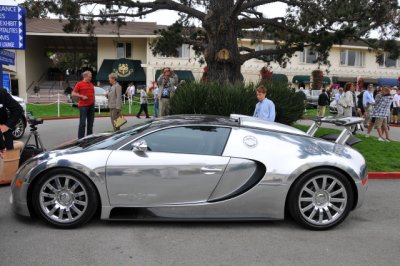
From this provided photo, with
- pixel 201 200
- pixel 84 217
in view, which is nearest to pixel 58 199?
pixel 84 217

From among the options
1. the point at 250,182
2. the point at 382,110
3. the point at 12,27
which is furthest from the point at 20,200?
the point at 382,110

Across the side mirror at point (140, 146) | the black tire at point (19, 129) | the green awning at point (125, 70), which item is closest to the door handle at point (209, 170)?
the side mirror at point (140, 146)

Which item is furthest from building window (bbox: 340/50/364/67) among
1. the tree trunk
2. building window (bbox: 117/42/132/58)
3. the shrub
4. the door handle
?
the door handle

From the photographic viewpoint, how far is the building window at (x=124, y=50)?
39781 millimetres

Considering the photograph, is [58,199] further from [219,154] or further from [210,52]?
[210,52]

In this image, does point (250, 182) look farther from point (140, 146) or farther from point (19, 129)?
point (19, 129)

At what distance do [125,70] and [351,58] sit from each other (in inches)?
896

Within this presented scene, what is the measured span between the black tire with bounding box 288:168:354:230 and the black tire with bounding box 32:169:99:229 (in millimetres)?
2232

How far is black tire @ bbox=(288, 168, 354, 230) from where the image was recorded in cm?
489

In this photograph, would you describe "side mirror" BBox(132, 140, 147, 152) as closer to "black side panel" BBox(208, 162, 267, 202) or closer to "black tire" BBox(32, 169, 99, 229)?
"black tire" BBox(32, 169, 99, 229)

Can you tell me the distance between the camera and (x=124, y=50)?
39.9 metres

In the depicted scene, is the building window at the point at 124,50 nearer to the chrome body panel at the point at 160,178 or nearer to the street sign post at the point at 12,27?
the street sign post at the point at 12,27

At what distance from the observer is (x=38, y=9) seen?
11.4 metres

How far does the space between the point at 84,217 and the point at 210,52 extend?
8682mm
